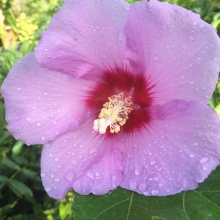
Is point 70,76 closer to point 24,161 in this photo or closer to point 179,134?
point 179,134

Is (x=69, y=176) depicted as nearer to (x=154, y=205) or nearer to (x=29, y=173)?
(x=154, y=205)

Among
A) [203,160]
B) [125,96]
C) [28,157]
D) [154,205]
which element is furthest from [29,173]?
[203,160]

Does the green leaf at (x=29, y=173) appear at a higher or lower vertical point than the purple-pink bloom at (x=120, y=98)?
lower

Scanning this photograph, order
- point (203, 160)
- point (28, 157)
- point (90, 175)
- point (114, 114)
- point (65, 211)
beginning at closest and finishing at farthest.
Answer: point (203, 160)
point (90, 175)
point (114, 114)
point (65, 211)
point (28, 157)

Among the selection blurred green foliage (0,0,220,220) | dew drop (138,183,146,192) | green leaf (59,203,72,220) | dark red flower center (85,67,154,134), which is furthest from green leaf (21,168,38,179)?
dew drop (138,183,146,192)

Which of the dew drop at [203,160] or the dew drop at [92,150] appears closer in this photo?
the dew drop at [203,160]

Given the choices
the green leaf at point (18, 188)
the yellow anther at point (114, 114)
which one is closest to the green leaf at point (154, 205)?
the yellow anther at point (114, 114)

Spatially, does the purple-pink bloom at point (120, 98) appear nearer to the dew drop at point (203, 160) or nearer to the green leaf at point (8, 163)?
the dew drop at point (203, 160)
